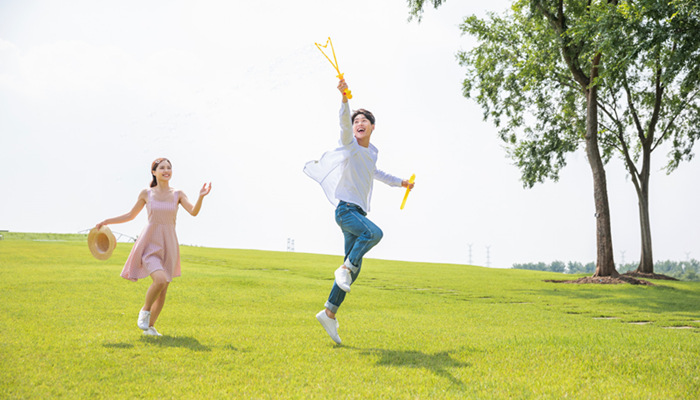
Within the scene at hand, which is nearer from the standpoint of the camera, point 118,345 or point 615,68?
point 118,345

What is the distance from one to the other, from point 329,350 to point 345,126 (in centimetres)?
272

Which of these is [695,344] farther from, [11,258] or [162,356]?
[11,258]

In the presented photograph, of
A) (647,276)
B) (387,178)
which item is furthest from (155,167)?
A: (647,276)

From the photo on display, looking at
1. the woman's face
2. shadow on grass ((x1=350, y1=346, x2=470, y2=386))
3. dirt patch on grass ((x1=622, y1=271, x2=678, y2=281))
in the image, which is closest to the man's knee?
shadow on grass ((x1=350, y1=346, x2=470, y2=386))

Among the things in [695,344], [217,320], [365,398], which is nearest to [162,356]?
[365,398]

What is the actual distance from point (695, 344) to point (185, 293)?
11.0 meters

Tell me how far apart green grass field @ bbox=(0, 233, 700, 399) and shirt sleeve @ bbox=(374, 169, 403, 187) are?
86.1 inches

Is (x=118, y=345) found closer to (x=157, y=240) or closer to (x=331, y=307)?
(x=157, y=240)

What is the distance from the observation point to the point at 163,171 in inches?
305

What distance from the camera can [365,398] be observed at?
182 inches

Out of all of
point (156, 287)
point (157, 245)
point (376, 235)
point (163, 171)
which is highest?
point (163, 171)

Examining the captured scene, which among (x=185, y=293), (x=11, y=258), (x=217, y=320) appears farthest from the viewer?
(x=11, y=258)

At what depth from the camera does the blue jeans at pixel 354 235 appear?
656 cm

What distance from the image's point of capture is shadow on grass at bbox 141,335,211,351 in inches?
265
